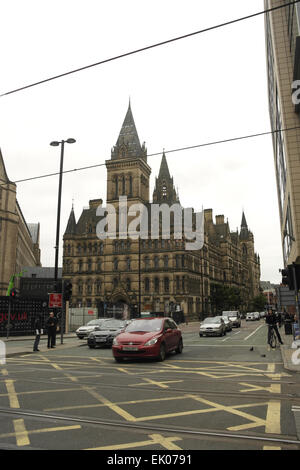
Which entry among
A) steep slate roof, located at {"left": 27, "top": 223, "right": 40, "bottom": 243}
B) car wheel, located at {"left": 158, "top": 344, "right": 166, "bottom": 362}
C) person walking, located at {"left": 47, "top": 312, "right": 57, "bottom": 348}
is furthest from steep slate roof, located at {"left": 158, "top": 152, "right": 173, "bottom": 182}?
car wheel, located at {"left": 158, "top": 344, "right": 166, "bottom": 362}

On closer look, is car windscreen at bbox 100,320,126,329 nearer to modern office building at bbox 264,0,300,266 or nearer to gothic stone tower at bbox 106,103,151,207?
modern office building at bbox 264,0,300,266

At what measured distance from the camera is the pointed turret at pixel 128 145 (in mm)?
81250

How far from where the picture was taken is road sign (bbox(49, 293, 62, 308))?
1880cm

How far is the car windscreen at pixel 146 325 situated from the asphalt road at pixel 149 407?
1.97 metres

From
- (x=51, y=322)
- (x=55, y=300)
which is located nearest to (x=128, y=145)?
(x=55, y=300)

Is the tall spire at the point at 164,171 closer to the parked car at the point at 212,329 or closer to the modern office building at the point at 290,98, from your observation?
the modern office building at the point at 290,98

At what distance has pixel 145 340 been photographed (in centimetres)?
1220

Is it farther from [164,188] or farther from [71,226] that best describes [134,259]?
A: [164,188]

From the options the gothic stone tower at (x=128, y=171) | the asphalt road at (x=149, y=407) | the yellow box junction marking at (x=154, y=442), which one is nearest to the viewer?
the yellow box junction marking at (x=154, y=442)

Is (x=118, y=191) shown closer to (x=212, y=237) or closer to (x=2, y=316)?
(x=212, y=237)

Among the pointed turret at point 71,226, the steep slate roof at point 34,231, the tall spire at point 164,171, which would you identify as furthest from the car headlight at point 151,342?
the steep slate roof at point 34,231

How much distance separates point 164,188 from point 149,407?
280 feet
